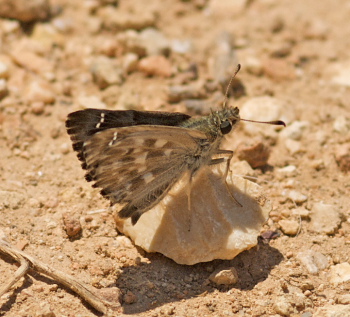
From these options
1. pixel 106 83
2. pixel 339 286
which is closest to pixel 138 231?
pixel 339 286

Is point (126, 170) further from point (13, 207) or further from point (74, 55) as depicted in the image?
point (74, 55)

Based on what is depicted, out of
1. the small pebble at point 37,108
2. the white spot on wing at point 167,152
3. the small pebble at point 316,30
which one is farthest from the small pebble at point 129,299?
the small pebble at point 316,30

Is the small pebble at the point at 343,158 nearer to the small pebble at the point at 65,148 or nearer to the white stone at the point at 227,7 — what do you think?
the small pebble at the point at 65,148

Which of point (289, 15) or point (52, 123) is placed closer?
point (52, 123)

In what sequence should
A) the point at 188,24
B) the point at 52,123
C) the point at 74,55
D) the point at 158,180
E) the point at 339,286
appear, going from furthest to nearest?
the point at 188,24 → the point at 74,55 → the point at 52,123 → the point at 158,180 → the point at 339,286

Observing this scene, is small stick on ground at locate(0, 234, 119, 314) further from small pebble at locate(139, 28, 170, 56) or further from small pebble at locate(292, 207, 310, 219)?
small pebble at locate(139, 28, 170, 56)

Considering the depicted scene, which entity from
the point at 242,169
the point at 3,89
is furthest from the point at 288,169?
the point at 3,89

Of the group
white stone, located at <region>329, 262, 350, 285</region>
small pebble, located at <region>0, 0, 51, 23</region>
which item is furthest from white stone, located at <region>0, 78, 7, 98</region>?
white stone, located at <region>329, 262, 350, 285</region>
